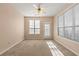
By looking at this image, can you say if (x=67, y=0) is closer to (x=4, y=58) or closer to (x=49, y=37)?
(x=4, y=58)

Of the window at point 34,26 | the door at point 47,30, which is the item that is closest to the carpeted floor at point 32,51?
the door at point 47,30

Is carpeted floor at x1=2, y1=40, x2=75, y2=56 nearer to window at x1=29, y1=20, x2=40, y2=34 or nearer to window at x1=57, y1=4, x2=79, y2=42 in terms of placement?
window at x1=57, y1=4, x2=79, y2=42

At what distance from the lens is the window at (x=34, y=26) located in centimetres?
1159

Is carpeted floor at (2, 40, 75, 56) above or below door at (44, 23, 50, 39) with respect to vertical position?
below

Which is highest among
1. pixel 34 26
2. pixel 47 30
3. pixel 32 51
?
pixel 34 26

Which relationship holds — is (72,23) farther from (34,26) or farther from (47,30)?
(34,26)

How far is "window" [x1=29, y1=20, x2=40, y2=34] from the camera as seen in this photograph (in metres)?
11.6

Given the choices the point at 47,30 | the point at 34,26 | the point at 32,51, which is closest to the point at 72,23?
the point at 32,51

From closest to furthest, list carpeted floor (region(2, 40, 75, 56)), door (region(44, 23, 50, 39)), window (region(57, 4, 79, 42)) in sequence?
carpeted floor (region(2, 40, 75, 56)) < window (region(57, 4, 79, 42)) < door (region(44, 23, 50, 39))

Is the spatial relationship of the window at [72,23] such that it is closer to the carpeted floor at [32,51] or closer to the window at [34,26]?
the carpeted floor at [32,51]

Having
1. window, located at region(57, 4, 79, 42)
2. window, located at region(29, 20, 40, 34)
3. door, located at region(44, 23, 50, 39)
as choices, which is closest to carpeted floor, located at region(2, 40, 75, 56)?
window, located at region(57, 4, 79, 42)

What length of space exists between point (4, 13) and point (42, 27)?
6.59 metres

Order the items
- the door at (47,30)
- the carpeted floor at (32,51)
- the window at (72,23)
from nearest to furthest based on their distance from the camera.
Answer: the carpeted floor at (32,51) → the window at (72,23) → the door at (47,30)

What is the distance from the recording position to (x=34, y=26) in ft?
38.2
